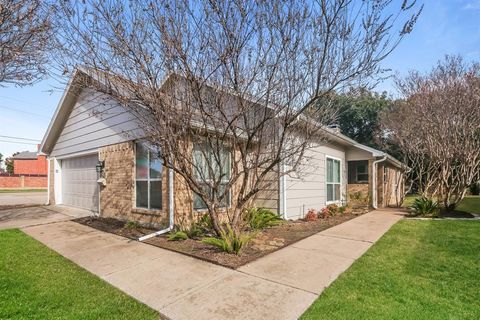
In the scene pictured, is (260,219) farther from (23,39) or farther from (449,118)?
(449,118)

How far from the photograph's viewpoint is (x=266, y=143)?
6.87 meters

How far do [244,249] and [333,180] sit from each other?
27.4ft

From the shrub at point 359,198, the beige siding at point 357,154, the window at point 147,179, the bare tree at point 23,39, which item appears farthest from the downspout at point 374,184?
the bare tree at point 23,39

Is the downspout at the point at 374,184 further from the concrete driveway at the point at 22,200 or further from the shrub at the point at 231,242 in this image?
the concrete driveway at the point at 22,200

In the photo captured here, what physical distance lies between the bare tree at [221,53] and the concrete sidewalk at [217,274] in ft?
6.35

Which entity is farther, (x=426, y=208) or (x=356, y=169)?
(x=356, y=169)

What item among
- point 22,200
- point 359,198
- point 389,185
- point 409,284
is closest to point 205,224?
point 409,284

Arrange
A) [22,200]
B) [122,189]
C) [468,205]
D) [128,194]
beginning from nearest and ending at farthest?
1. [128,194]
2. [122,189]
3. [468,205]
4. [22,200]

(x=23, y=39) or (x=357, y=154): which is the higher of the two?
(x=23, y=39)

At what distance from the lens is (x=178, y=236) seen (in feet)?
22.4

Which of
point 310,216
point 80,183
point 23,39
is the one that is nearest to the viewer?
point 23,39

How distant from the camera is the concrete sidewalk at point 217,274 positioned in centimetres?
361

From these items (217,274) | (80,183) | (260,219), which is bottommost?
(217,274)

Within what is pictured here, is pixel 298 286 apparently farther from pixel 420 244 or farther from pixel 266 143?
→ pixel 420 244
